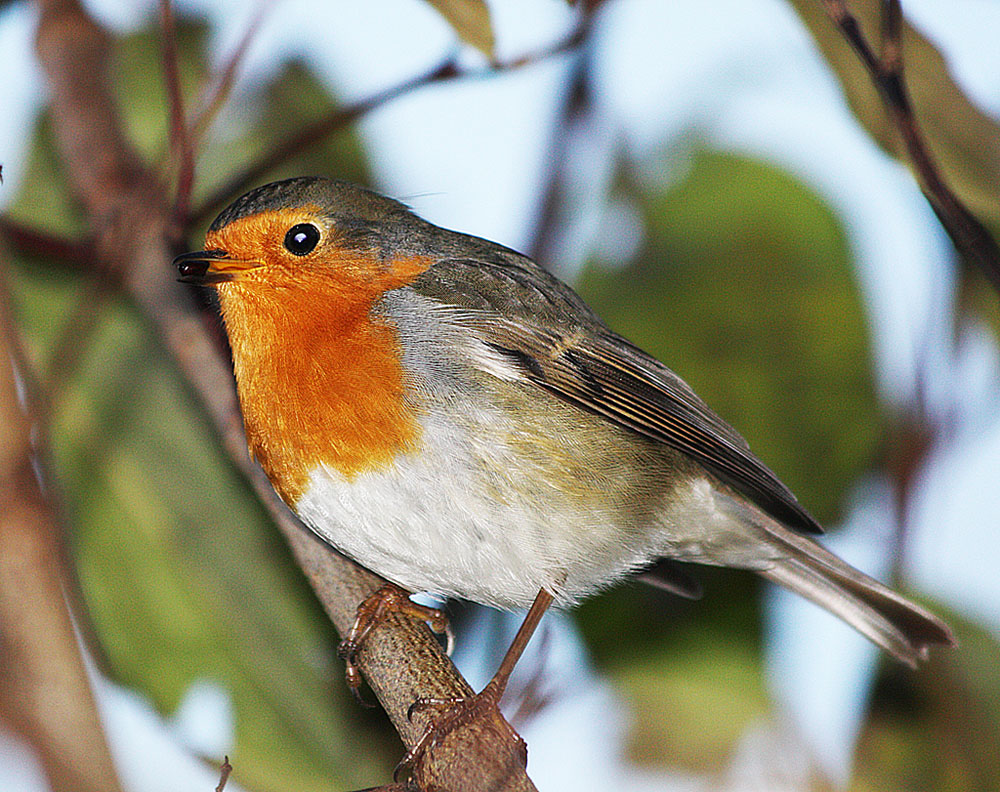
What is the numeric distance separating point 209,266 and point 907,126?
1764 mm

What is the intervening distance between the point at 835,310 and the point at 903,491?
67 centimetres

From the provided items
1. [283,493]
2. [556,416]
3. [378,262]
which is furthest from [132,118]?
[556,416]

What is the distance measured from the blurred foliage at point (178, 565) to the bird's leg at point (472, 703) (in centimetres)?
36

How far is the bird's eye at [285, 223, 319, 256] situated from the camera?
2.99 metres

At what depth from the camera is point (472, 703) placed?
8.18ft

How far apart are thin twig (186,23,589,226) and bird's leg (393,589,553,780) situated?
4.50 feet

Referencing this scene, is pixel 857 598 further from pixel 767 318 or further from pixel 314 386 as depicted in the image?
pixel 314 386

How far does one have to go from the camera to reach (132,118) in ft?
12.8

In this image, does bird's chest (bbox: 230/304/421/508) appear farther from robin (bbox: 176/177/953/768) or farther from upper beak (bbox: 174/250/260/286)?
upper beak (bbox: 174/250/260/286)

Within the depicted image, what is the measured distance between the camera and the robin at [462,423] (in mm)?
2664

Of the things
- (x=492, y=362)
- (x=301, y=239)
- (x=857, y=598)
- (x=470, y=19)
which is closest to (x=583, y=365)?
(x=492, y=362)

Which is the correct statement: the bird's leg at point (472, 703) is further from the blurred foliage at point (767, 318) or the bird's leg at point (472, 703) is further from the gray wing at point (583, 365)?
the blurred foliage at point (767, 318)

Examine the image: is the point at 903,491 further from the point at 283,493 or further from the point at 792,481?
the point at 283,493

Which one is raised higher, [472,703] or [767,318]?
[767,318]
